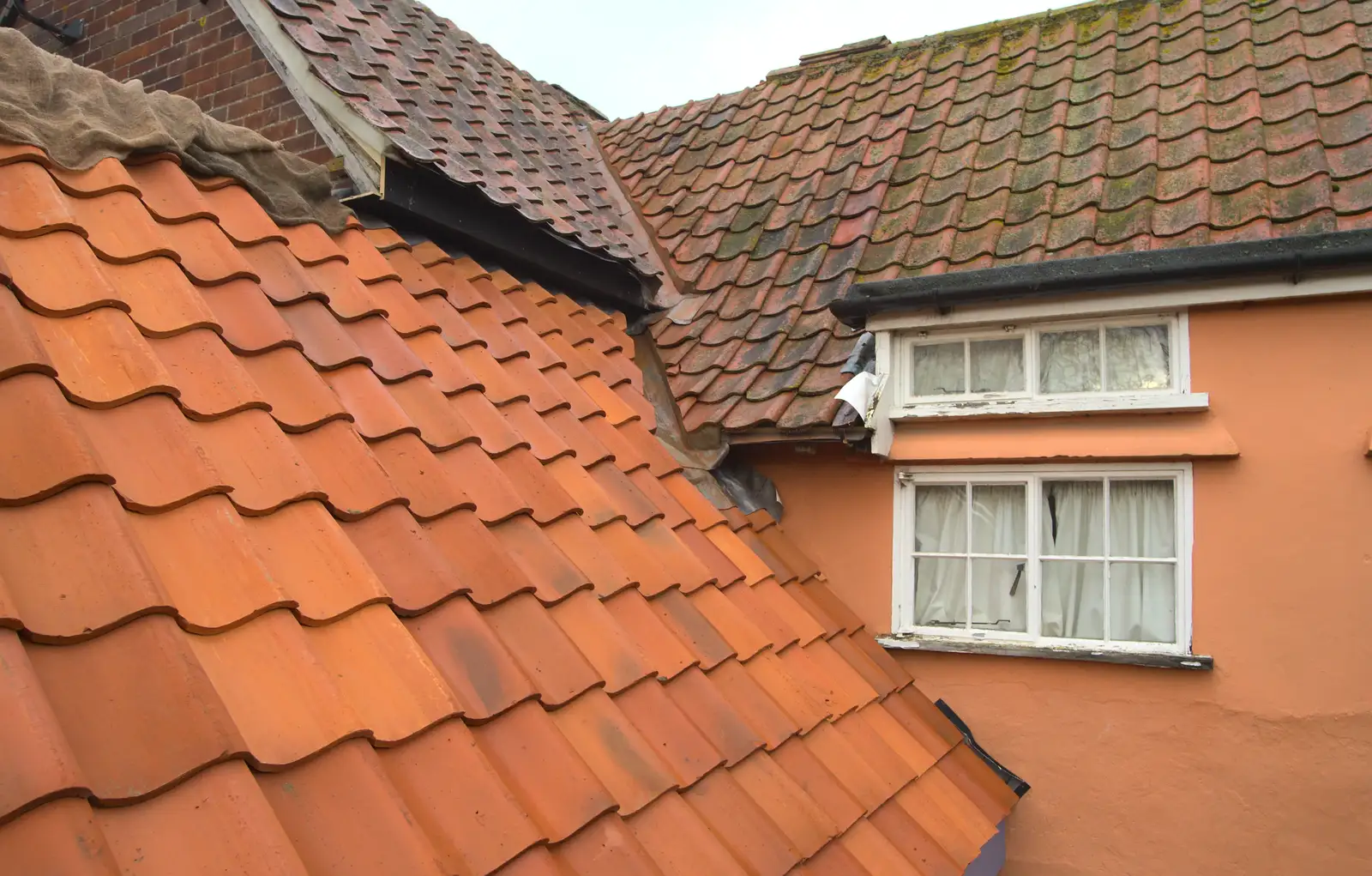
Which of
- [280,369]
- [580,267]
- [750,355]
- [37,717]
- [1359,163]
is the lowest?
[37,717]

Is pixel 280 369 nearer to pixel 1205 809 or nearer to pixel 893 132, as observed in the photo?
pixel 1205 809

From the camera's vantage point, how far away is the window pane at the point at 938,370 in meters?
4.79

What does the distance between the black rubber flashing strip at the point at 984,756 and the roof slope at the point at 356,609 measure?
0.08 meters

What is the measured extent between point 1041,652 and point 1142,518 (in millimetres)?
847

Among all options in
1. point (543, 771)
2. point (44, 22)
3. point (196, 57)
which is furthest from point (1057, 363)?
point (44, 22)

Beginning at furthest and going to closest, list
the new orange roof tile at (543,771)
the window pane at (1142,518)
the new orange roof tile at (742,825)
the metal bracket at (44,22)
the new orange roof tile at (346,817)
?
the metal bracket at (44,22) < the window pane at (1142,518) < the new orange roof tile at (742,825) < the new orange roof tile at (543,771) < the new orange roof tile at (346,817)

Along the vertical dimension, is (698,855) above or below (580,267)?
below

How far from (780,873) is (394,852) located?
53.1 inches

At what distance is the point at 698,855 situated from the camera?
2.49 metres

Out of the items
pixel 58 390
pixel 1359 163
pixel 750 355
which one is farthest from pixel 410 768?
pixel 1359 163

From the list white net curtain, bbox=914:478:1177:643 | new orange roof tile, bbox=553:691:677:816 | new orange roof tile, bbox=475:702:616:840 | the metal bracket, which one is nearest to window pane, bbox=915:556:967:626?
white net curtain, bbox=914:478:1177:643

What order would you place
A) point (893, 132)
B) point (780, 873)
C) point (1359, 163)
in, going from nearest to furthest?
point (780, 873)
point (1359, 163)
point (893, 132)

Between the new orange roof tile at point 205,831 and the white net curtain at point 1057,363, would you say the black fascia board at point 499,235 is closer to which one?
the white net curtain at point 1057,363

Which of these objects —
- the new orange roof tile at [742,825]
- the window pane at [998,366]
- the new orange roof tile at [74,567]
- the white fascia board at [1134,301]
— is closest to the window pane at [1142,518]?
the window pane at [998,366]
